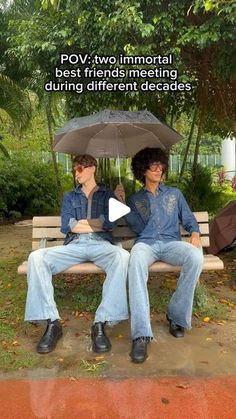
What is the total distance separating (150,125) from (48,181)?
7970 mm

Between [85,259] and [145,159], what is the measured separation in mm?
1031

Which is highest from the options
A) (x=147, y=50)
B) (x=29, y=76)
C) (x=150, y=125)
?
(x=29, y=76)

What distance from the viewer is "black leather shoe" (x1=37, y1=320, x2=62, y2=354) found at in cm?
353

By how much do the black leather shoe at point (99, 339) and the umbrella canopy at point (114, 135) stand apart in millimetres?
1635

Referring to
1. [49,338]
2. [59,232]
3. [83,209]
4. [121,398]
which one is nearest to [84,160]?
[83,209]

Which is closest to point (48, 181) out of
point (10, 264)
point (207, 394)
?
point (10, 264)

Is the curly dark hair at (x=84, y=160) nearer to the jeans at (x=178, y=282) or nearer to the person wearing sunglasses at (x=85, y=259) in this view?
the person wearing sunglasses at (x=85, y=259)

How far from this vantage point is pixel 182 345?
3662 mm

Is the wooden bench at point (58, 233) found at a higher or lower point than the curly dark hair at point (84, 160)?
lower

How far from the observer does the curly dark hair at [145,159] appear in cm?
413

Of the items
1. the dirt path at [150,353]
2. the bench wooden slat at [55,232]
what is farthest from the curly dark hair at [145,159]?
the dirt path at [150,353]

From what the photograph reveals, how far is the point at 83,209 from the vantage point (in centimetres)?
409

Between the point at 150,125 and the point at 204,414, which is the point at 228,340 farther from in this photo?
the point at 150,125

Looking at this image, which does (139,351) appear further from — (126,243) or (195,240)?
(126,243)
